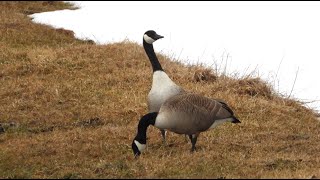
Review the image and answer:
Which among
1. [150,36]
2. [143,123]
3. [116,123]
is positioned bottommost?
[116,123]

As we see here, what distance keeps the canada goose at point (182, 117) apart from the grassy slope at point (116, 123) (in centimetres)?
36

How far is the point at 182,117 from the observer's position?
8648 millimetres

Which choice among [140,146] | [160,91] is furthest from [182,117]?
[160,91]

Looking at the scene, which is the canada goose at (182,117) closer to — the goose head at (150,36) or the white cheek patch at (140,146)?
the white cheek patch at (140,146)

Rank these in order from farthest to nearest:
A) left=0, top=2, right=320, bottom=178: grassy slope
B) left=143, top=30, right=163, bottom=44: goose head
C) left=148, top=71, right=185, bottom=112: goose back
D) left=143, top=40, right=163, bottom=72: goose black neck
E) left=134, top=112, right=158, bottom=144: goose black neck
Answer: left=143, top=30, right=163, bottom=44: goose head → left=143, top=40, right=163, bottom=72: goose black neck → left=148, top=71, right=185, bottom=112: goose back → left=134, top=112, right=158, bottom=144: goose black neck → left=0, top=2, right=320, bottom=178: grassy slope

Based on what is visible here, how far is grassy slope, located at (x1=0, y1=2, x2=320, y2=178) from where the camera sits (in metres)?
8.34

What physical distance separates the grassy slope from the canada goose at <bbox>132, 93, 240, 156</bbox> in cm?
36

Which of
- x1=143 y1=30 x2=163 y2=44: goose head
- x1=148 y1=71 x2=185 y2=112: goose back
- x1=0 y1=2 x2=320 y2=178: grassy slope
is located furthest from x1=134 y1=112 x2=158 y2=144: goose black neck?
x1=143 y1=30 x2=163 y2=44: goose head

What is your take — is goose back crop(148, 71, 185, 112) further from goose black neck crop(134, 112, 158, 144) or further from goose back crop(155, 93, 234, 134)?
goose black neck crop(134, 112, 158, 144)

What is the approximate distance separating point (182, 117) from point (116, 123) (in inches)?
124

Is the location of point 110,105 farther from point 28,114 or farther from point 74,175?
point 74,175

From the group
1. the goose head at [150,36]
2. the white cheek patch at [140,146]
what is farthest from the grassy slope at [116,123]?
the goose head at [150,36]

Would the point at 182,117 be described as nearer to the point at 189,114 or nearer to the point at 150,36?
the point at 189,114

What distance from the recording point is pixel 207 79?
14.8m
